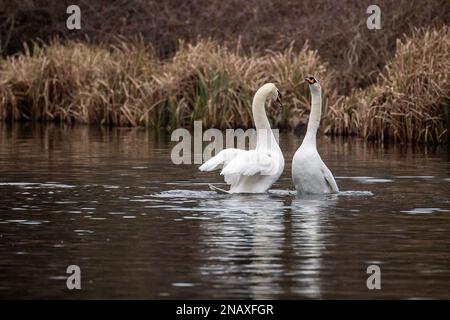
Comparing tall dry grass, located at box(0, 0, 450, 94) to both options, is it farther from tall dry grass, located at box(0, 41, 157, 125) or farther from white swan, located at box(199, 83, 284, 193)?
white swan, located at box(199, 83, 284, 193)

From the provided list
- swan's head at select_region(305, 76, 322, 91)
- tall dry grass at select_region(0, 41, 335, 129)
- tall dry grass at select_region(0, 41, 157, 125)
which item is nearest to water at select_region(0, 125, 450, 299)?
swan's head at select_region(305, 76, 322, 91)

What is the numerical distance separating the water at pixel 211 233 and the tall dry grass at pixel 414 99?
473 centimetres

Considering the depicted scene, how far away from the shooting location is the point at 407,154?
22172mm

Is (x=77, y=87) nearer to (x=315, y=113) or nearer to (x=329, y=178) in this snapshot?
(x=315, y=113)

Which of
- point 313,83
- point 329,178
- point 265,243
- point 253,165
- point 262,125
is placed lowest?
point 265,243

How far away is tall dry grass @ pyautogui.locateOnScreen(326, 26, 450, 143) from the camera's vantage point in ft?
80.5

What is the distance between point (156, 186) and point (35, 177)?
2032 mm

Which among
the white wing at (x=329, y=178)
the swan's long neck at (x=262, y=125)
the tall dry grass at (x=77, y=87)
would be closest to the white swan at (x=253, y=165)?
the swan's long neck at (x=262, y=125)

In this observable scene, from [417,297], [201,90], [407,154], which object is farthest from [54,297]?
[201,90]

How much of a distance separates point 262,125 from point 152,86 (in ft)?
49.8

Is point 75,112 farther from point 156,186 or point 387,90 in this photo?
point 156,186

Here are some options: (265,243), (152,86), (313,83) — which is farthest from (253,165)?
(152,86)

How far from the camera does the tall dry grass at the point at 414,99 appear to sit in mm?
24531

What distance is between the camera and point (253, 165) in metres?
14.7
